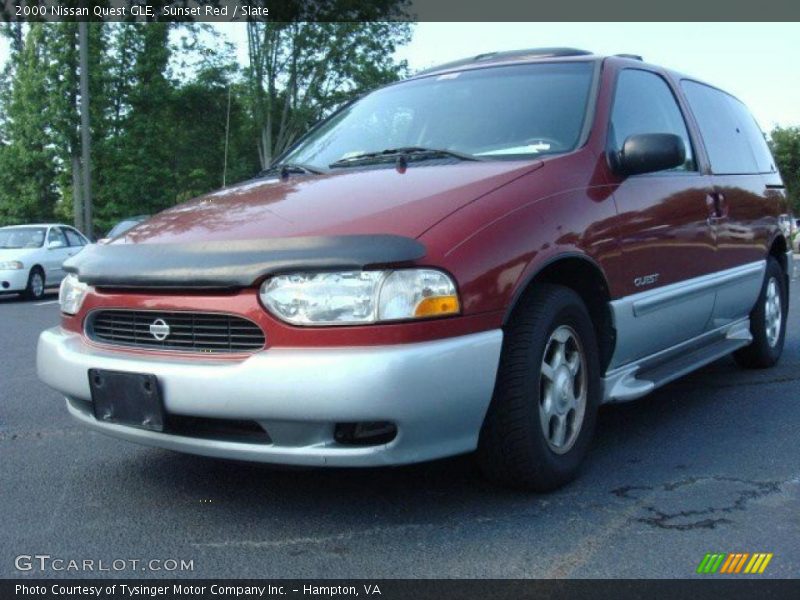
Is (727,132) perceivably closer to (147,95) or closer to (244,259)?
(244,259)

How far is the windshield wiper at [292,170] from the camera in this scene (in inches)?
160

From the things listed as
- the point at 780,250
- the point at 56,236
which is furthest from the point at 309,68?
the point at 780,250

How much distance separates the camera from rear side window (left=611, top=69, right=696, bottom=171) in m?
4.14

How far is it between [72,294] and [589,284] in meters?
2.05

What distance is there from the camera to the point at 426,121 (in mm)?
4246

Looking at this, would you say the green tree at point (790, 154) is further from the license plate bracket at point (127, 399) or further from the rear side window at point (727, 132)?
the license plate bracket at point (127, 399)

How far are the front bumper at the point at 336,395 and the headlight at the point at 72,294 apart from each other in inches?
18.1

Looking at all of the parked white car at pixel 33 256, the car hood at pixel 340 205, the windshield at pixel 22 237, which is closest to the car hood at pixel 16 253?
the parked white car at pixel 33 256

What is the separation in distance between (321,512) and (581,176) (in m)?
1.66

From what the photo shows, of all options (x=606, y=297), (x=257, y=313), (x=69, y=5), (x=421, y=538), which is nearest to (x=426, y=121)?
(x=606, y=297)

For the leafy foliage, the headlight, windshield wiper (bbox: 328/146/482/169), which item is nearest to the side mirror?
windshield wiper (bbox: 328/146/482/169)

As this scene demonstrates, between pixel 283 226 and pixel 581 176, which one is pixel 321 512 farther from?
pixel 581 176

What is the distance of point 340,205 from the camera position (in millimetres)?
3258

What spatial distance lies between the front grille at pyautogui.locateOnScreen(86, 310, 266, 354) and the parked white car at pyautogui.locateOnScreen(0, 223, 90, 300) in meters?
12.3
